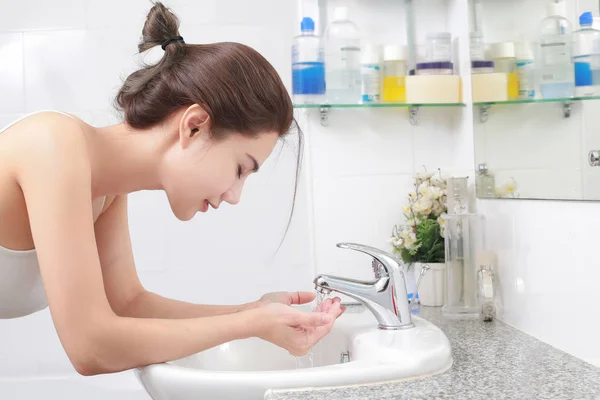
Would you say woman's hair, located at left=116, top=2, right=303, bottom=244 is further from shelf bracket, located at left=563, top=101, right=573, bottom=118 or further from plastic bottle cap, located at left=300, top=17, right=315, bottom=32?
plastic bottle cap, located at left=300, top=17, right=315, bottom=32

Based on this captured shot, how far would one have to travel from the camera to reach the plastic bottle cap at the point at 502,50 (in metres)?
1.37

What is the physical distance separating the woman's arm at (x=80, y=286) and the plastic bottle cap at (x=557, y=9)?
66 cm

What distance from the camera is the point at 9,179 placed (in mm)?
1047

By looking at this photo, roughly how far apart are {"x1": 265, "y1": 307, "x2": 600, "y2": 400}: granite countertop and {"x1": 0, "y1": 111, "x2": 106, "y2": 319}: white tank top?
1.59ft

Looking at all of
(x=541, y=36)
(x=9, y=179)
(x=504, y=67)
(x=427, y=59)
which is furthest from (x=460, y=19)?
(x=9, y=179)

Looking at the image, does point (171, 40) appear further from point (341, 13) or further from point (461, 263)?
point (461, 263)

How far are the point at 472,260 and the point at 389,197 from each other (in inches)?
12.1

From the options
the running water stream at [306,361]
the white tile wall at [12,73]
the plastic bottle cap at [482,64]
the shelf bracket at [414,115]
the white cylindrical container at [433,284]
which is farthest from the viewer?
the white tile wall at [12,73]

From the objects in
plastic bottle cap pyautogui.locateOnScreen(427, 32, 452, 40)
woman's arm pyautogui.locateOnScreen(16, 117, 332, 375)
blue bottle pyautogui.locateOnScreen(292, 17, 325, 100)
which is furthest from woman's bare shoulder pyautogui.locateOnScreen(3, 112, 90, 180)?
plastic bottle cap pyautogui.locateOnScreen(427, 32, 452, 40)

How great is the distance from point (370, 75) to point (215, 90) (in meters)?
0.63

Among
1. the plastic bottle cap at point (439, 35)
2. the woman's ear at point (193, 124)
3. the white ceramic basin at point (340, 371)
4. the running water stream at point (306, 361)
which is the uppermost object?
the plastic bottle cap at point (439, 35)

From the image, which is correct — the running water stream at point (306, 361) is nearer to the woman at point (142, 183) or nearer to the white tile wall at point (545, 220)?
the woman at point (142, 183)

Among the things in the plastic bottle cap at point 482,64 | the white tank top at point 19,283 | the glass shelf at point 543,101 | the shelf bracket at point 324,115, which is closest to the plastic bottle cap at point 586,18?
the glass shelf at point 543,101

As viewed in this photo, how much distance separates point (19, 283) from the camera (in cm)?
118
